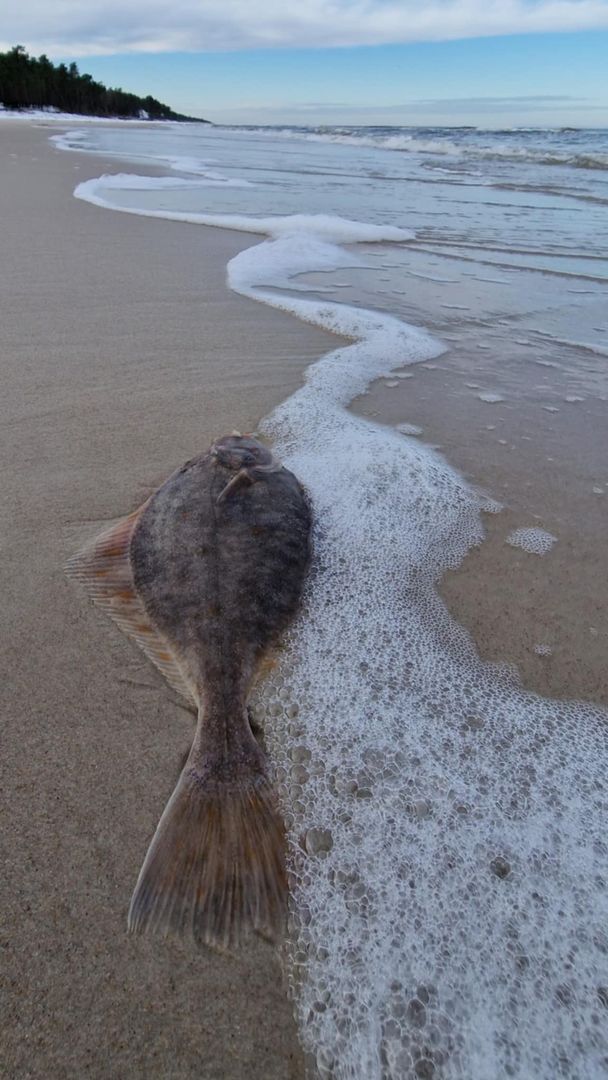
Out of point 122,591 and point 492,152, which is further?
point 492,152

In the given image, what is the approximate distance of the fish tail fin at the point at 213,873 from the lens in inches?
57.9

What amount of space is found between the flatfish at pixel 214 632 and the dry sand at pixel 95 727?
0.28ft

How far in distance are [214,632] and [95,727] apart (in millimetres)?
467

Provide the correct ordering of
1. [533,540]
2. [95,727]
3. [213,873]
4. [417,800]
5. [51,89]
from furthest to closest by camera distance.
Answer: [51,89] → [533,540] → [95,727] → [417,800] → [213,873]

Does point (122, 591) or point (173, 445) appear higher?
point (173, 445)

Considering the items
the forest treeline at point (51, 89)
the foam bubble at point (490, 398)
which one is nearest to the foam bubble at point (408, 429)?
the foam bubble at point (490, 398)

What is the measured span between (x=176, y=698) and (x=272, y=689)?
32 centimetres

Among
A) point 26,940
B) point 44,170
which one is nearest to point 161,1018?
point 26,940

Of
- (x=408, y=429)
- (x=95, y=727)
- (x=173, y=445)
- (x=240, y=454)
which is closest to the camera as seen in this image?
(x=95, y=727)

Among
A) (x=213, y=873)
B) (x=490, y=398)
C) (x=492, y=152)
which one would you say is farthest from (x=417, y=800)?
(x=492, y=152)

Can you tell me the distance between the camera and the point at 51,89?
204 feet

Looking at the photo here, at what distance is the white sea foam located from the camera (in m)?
2.84

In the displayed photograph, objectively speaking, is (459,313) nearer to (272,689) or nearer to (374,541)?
(374,541)

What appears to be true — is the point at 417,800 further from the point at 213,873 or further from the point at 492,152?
the point at 492,152
